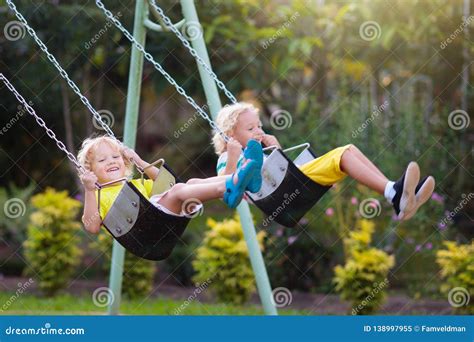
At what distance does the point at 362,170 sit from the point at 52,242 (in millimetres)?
4131

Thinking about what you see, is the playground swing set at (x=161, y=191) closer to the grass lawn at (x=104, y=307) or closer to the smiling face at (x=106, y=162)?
the smiling face at (x=106, y=162)

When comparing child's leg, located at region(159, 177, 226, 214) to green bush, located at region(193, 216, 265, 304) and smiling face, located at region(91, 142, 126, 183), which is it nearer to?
smiling face, located at region(91, 142, 126, 183)

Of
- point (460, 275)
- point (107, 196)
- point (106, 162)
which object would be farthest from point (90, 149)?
point (460, 275)

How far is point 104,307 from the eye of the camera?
752 cm

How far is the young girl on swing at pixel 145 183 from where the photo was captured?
13.3 ft

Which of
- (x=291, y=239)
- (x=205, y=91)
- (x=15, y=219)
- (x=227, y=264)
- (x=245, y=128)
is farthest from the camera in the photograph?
(x=15, y=219)

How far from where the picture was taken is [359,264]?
7148 mm

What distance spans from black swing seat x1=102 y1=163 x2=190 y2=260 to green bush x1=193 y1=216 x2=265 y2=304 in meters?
2.79

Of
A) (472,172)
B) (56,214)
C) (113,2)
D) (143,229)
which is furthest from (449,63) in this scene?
(143,229)

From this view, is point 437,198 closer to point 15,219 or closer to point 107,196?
point 107,196

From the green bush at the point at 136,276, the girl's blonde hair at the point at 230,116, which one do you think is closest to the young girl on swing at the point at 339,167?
the girl's blonde hair at the point at 230,116

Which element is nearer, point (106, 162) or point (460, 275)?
point (106, 162)

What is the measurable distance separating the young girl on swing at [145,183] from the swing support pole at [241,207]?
0.93m

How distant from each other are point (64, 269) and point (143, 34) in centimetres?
296
